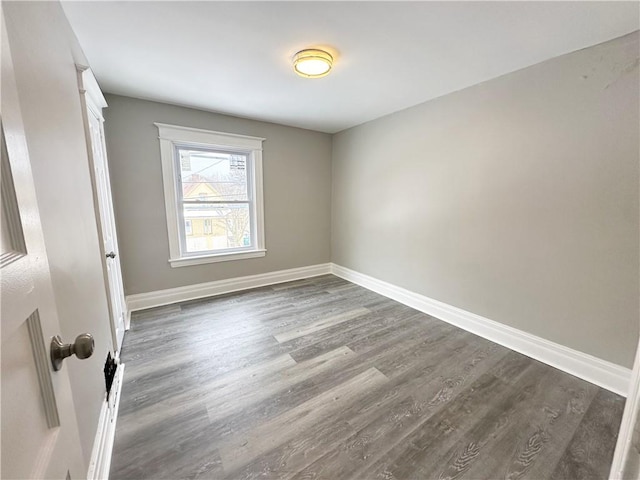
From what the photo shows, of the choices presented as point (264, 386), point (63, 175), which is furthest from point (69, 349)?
point (264, 386)

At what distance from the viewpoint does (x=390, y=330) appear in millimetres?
2625

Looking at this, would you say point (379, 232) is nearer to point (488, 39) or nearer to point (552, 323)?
point (552, 323)

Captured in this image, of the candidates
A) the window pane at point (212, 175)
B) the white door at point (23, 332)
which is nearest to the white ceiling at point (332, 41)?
the window pane at point (212, 175)

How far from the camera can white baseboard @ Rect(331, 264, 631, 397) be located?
1.84 metres

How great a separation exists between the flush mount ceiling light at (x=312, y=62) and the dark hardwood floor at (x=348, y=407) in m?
2.31

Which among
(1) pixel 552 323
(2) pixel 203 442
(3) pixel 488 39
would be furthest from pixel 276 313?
(3) pixel 488 39

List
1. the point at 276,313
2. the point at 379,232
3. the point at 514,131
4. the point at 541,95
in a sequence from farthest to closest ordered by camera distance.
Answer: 1. the point at 379,232
2. the point at 276,313
3. the point at 514,131
4. the point at 541,95

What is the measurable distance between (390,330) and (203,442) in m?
1.82

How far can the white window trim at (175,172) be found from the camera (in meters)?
3.01

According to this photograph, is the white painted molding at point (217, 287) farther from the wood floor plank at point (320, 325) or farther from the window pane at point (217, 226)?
the wood floor plank at point (320, 325)

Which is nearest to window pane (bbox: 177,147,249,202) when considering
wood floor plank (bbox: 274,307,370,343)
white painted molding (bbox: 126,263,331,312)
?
white painted molding (bbox: 126,263,331,312)

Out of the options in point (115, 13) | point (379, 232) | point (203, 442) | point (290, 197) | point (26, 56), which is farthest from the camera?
point (290, 197)

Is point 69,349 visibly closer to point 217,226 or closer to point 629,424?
point 629,424

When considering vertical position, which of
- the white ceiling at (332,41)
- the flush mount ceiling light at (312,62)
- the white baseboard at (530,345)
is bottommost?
the white baseboard at (530,345)
